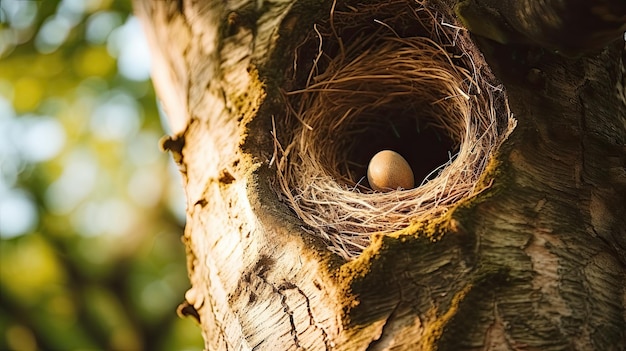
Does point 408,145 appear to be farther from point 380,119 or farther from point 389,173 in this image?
point 389,173

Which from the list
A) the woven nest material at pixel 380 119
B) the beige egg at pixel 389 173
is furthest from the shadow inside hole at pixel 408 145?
the beige egg at pixel 389 173

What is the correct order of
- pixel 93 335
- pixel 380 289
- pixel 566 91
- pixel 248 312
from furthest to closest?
pixel 93 335
pixel 566 91
pixel 248 312
pixel 380 289

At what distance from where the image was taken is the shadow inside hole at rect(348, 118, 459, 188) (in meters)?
3.15

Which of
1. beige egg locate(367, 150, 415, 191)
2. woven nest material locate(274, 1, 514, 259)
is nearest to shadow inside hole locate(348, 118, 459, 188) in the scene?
woven nest material locate(274, 1, 514, 259)

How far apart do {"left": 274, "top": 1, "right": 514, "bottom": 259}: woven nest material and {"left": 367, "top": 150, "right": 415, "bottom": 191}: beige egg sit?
0.26 ft

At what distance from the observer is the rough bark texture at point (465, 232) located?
164 centimetres

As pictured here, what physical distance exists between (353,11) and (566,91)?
2.65 feet

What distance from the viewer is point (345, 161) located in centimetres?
306

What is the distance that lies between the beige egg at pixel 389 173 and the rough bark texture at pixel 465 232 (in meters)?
0.61

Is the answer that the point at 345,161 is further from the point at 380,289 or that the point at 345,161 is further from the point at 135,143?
the point at 135,143

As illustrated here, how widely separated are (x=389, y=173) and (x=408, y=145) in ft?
1.83

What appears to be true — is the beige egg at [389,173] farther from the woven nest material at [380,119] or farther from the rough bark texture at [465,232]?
the rough bark texture at [465,232]

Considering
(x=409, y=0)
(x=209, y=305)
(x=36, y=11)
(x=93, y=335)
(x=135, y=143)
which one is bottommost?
(x=93, y=335)

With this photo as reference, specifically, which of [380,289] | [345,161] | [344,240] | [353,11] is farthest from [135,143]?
[380,289]
